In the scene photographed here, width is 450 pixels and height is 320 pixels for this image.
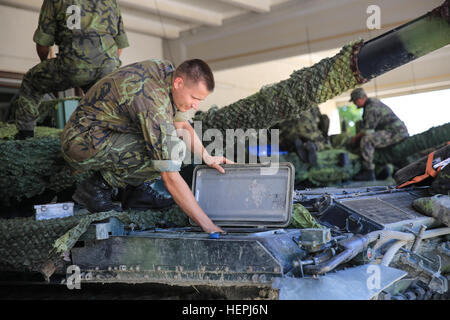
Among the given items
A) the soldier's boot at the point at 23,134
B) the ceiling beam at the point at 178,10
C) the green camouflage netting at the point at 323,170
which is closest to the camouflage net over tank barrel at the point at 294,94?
the soldier's boot at the point at 23,134

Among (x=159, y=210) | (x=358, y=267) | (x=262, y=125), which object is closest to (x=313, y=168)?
(x=262, y=125)

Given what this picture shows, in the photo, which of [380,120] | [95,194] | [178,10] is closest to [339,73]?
[95,194]

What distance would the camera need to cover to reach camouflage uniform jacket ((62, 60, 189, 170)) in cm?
305

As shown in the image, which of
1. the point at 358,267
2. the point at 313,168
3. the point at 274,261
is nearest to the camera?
the point at 274,261

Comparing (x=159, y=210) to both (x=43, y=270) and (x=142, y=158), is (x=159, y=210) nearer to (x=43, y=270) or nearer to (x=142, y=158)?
(x=142, y=158)

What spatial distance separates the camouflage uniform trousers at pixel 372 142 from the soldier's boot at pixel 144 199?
198 inches

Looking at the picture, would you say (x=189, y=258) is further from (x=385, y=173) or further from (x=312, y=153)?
(x=385, y=173)

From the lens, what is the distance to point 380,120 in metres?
8.32

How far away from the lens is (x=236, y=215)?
3.05m

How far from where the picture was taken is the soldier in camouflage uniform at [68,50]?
415cm

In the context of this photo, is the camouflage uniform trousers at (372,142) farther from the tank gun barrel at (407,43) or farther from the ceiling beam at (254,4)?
the tank gun barrel at (407,43)

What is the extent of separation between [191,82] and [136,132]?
539mm
